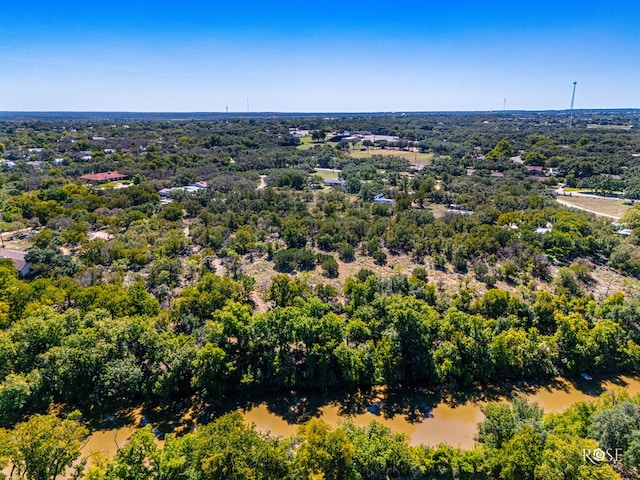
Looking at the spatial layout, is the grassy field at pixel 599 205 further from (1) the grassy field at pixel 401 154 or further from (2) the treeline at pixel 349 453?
(2) the treeline at pixel 349 453

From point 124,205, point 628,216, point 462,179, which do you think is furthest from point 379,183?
point 124,205

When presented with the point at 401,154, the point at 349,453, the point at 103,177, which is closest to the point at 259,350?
the point at 349,453

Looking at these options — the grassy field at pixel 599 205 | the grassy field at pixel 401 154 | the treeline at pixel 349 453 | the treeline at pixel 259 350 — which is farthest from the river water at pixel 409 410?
the grassy field at pixel 401 154

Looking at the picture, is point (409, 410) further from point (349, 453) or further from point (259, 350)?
point (259, 350)

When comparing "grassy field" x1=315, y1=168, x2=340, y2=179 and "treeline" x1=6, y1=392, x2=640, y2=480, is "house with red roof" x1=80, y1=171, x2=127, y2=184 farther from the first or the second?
"treeline" x1=6, y1=392, x2=640, y2=480

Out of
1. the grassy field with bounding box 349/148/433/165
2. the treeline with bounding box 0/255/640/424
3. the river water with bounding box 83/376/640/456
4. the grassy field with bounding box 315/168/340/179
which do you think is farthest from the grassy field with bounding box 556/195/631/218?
the grassy field with bounding box 315/168/340/179

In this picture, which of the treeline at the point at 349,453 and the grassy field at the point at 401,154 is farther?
the grassy field at the point at 401,154

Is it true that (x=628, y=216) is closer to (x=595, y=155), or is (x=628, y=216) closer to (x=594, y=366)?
(x=594, y=366)
